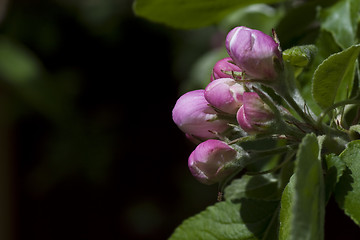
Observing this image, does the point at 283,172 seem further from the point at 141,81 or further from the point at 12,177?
the point at 12,177

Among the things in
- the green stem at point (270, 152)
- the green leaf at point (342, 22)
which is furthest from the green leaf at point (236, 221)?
the green leaf at point (342, 22)

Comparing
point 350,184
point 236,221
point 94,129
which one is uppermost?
point 350,184

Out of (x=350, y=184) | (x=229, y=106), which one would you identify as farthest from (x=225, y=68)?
(x=350, y=184)

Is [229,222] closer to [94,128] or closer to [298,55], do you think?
[298,55]

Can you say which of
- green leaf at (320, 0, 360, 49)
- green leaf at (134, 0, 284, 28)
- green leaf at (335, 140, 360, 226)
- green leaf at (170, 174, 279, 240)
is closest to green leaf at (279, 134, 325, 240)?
green leaf at (335, 140, 360, 226)

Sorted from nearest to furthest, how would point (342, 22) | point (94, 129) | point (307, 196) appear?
1. point (307, 196)
2. point (342, 22)
3. point (94, 129)

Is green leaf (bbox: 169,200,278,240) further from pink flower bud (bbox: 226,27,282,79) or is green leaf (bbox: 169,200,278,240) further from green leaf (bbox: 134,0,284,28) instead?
Answer: green leaf (bbox: 134,0,284,28)
